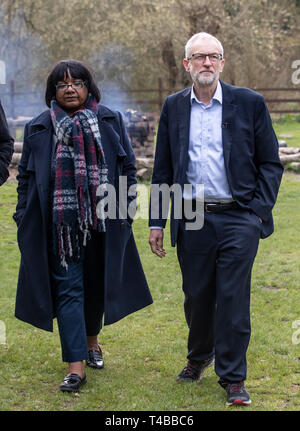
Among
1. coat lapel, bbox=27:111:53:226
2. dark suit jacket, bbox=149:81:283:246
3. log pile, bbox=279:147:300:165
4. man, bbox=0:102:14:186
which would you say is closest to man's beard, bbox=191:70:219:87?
dark suit jacket, bbox=149:81:283:246

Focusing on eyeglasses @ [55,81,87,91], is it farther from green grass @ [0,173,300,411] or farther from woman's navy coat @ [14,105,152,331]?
green grass @ [0,173,300,411]

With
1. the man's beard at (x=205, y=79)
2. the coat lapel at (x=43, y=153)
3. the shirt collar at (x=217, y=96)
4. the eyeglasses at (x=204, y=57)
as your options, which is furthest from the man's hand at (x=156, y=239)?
the eyeglasses at (x=204, y=57)

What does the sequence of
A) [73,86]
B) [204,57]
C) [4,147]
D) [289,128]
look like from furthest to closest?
[289,128] < [4,147] < [73,86] < [204,57]

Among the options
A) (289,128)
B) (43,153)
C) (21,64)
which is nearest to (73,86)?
(43,153)

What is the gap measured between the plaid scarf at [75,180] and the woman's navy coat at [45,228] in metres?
0.08

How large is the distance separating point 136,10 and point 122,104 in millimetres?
4413

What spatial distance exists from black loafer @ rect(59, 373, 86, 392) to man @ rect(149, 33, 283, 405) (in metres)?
Result: 0.84

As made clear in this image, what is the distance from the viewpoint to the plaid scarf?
4219mm

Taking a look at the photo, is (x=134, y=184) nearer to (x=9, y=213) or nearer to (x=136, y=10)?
(x=9, y=213)

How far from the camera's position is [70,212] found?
13.9 feet

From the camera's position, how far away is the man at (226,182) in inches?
161

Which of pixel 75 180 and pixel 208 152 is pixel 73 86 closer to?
pixel 75 180

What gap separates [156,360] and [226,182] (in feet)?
4.88

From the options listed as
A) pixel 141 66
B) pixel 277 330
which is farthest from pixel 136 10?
pixel 277 330
